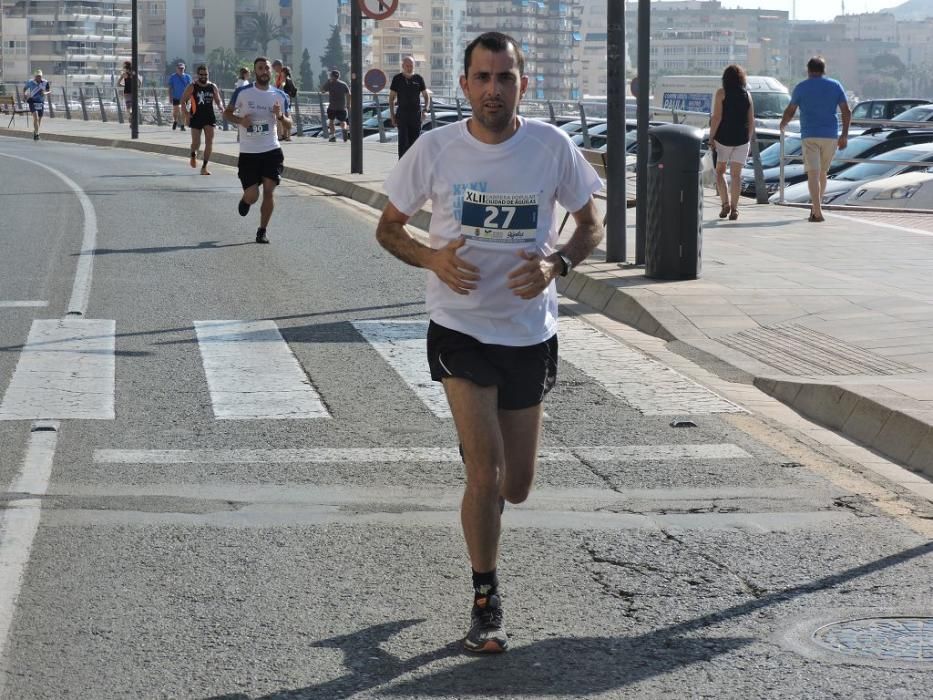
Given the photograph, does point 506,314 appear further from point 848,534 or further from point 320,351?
point 320,351

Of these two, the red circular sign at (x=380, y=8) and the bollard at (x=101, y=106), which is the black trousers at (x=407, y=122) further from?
the bollard at (x=101, y=106)

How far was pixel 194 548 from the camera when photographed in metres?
5.45

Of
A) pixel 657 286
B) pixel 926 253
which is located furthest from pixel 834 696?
pixel 926 253

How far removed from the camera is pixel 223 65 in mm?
174875

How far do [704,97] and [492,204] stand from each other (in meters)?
47.8

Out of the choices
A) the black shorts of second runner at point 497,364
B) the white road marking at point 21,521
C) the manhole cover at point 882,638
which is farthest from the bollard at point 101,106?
the manhole cover at point 882,638

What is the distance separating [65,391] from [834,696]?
5.16 metres

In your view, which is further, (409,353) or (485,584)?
(409,353)

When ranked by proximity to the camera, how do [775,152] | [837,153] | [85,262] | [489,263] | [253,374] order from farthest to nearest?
[837,153], [775,152], [85,262], [253,374], [489,263]

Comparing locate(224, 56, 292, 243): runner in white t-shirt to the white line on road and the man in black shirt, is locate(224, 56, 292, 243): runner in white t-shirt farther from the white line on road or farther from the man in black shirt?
the man in black shirt

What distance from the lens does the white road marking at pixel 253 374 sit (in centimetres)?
794

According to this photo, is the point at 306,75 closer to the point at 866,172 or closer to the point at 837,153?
the point at 837,153

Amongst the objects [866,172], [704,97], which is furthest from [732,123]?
[704,97]

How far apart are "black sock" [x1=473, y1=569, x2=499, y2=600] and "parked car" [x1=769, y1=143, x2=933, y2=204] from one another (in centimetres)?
1853
